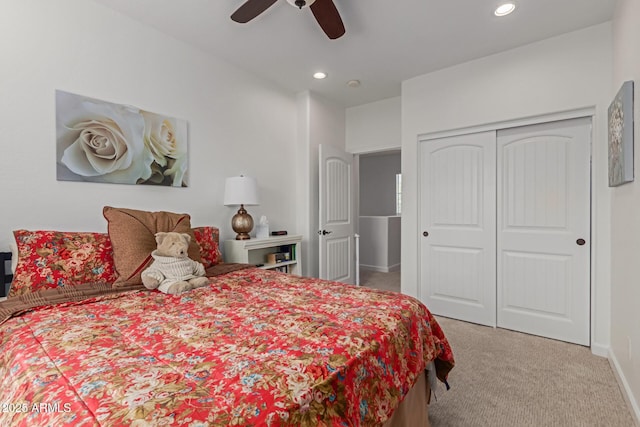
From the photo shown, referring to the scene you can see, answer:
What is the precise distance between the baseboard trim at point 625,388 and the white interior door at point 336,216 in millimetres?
2585

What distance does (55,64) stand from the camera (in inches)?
80.0

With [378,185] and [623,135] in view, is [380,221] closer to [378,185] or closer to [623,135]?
[378,185]

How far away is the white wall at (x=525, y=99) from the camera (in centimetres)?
247

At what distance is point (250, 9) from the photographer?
75.5 inches

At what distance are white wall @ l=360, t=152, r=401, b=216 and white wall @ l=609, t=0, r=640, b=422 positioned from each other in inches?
196

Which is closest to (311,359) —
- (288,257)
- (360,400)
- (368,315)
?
(360,400)

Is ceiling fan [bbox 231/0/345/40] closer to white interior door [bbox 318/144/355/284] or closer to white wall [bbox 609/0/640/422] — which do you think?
white wall [bbox 609/0/640/422]

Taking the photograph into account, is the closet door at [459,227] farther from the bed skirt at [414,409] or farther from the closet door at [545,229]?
the bed skirt at [414,409]

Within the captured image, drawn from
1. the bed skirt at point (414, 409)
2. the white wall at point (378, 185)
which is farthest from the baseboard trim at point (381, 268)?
the bed skirt at point (414, 409)

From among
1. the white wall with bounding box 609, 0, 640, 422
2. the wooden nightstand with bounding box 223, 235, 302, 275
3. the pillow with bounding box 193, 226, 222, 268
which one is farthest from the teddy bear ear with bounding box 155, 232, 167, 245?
the white wall with bounding box 609, 0, 640, 422

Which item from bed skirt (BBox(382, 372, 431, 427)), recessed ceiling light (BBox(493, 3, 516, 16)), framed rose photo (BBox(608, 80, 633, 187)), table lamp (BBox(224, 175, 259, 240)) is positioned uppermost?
recessed ceiling light (BBox(493, 3, 516, 16))

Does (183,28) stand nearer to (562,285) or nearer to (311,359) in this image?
(311,359)

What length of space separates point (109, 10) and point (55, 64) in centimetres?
60

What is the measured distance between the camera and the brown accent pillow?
183 centimetres
